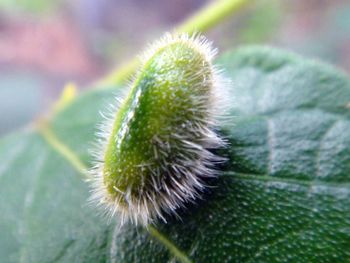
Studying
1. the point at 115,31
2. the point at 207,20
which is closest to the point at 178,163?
the point at 207,20

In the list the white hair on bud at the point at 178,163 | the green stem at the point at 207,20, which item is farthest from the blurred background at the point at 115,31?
the white hair on bud at the point at 178,163

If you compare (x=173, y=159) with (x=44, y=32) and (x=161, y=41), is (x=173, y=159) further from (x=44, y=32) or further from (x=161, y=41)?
(x=44, y=32)

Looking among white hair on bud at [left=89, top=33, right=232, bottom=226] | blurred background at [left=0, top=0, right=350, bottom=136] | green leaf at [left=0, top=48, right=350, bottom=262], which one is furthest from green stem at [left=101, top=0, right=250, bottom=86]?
blurred background at [left=0, top=0, right=350, bottom=136]

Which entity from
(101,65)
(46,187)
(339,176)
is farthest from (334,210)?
(101,65)

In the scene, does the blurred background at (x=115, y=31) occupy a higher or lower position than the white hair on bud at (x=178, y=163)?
higher

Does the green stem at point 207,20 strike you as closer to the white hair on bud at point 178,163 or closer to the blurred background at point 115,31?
the white hair on bud at point 178,163

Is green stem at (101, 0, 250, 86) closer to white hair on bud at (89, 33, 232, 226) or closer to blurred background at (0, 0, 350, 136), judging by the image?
white hair on bud at (89, 33, 232, 226)
